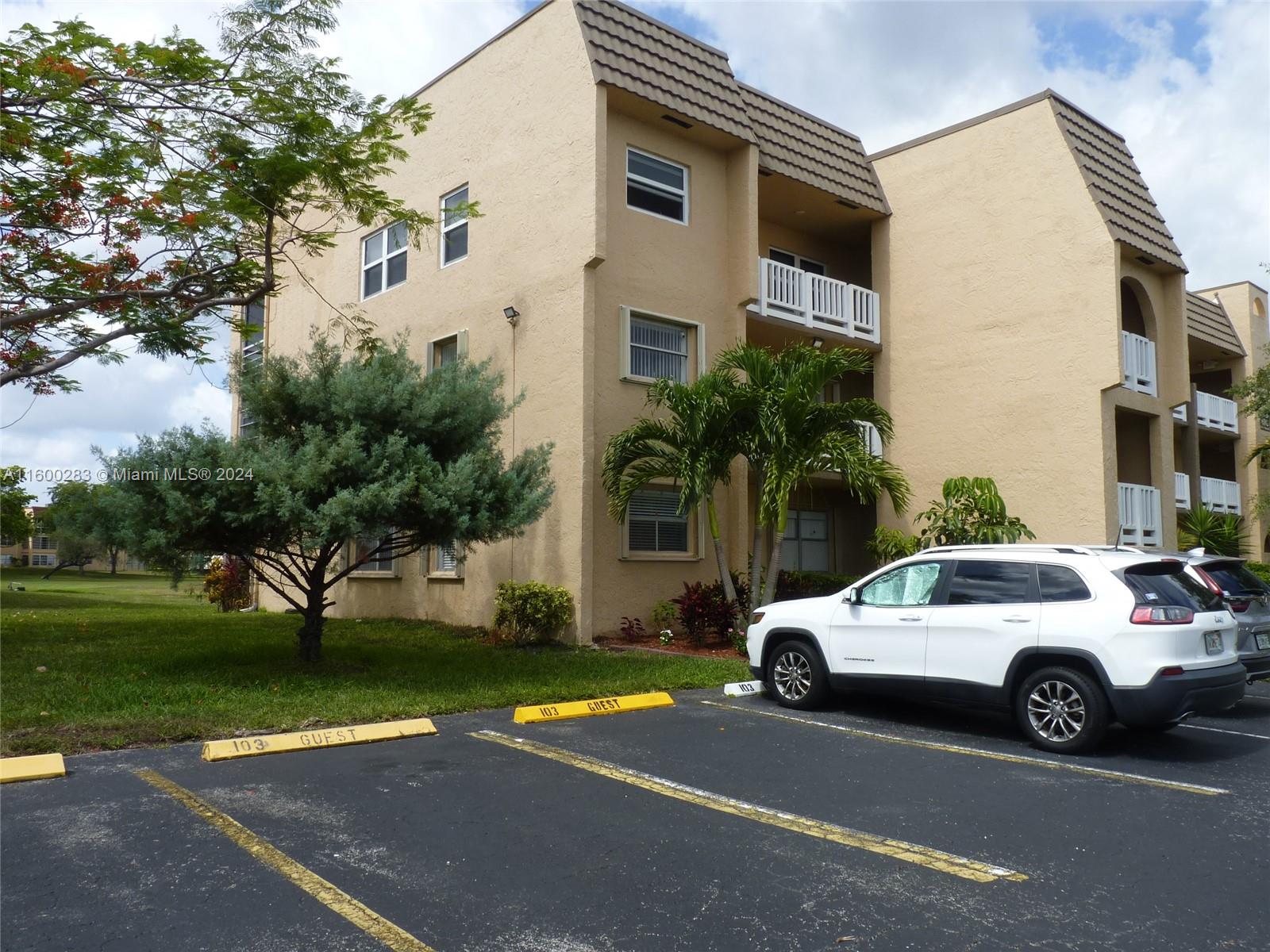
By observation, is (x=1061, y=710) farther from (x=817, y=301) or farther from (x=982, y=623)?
(x=817, y=301)

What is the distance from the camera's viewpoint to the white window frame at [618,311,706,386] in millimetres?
15977

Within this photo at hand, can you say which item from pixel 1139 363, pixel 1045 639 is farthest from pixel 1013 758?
pixel 1139 363

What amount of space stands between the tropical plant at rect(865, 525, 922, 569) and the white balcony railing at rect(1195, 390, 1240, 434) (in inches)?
371

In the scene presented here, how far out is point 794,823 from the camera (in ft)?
20.0

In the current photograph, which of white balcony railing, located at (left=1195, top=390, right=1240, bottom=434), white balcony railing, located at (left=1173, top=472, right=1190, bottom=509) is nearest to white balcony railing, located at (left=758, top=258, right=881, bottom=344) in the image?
white balcony railing, located at (left=1173, top=472, right=1190, bottom=509)

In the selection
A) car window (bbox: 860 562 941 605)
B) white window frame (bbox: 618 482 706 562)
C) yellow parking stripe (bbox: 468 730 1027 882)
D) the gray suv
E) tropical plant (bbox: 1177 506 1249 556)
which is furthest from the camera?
tropical plant (bbox: 1177 506 1249 556)

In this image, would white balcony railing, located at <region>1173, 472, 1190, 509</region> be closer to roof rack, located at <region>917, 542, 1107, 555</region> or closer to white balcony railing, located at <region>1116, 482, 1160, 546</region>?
white balcony railing, located at <region>1116, 482, 1160, 546</region>

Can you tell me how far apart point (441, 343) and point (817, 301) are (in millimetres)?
7057

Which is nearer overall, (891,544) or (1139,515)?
(891,544)

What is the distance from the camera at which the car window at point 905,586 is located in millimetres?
9367

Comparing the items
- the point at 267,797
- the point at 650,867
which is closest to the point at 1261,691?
the point at 650,867

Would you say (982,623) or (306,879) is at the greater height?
(982,623)

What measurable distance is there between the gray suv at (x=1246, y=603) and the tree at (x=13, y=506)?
32314 mm

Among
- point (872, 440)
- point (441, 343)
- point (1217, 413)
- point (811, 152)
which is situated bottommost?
point (872, 440)
